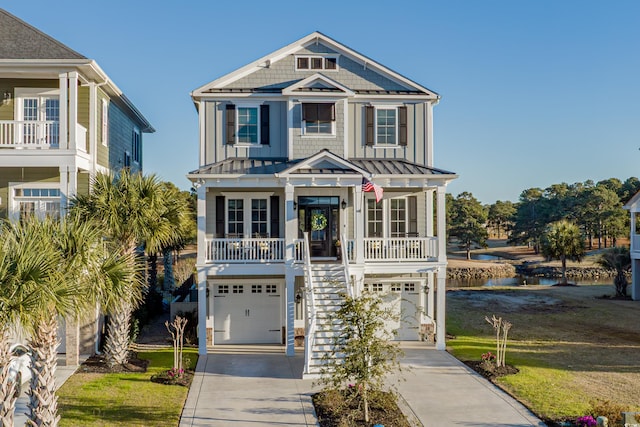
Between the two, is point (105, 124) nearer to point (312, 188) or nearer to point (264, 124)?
point (264, 124)

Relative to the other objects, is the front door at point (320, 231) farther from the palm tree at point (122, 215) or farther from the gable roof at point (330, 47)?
the palm tree at point (122, 215)

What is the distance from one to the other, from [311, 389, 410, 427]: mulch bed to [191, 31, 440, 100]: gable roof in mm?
11470

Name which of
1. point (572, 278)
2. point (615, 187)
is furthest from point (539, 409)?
point (615, 187)

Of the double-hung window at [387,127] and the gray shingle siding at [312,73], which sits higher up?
the gray shingle siding at [312,73]

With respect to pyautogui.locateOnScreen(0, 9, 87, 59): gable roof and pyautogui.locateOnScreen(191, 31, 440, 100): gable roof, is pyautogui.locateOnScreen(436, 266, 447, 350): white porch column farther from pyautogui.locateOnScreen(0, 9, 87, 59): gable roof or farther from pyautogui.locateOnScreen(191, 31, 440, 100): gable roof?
pyautogui.locateOnScreen(0, 9, 87, 59): gable roof

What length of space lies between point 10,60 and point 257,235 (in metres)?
9.37

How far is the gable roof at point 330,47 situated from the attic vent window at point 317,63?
1.17ft

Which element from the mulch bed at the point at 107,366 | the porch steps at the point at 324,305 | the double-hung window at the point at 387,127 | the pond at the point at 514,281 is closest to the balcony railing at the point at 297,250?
the porch steps at the point at 324,305

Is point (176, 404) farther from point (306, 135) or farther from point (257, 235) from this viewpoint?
point (306, 135)

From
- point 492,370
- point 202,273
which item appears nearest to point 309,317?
point 202,273

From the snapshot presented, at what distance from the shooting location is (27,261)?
759 cm

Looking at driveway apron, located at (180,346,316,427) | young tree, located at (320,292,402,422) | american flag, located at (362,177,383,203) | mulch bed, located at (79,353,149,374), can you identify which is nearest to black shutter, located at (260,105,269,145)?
american flag, located at (362,177,383,203)

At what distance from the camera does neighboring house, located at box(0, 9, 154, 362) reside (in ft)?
52.6

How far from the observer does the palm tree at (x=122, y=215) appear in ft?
49.4
